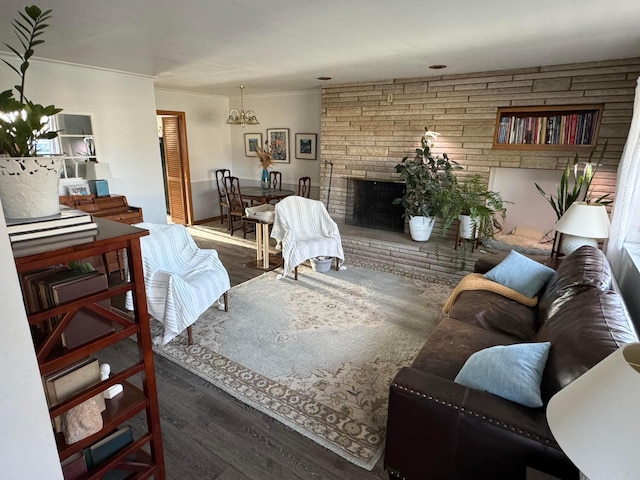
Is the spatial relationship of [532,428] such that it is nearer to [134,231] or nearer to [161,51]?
[134,231]

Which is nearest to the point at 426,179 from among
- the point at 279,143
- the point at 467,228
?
the point at 467,228

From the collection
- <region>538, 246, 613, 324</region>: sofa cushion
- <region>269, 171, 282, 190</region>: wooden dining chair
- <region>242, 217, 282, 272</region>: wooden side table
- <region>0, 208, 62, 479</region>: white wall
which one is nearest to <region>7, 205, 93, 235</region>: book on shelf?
<region>0, 208, 62, 479</region>: white wall

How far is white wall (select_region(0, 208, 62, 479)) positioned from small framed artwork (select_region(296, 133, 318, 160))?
5.56m

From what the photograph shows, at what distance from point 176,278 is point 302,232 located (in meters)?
1.99

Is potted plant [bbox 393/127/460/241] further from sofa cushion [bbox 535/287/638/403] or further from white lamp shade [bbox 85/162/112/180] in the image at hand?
white lamp shade [bbox 85/162/112/180]

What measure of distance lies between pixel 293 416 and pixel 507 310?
1599mm

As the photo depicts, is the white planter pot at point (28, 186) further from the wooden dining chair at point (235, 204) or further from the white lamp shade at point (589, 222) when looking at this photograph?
the wooden dining chair at point (235, 204)

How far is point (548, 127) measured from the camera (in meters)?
4.01

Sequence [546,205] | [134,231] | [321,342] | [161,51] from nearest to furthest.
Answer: [134,231], [321,342], [161,51], [546,205]

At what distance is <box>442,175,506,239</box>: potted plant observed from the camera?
420cm

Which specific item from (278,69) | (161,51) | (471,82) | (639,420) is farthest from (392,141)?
(639,420)

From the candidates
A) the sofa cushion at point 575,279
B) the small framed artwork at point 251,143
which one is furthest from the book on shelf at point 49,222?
the small framed artwork at point 251,143

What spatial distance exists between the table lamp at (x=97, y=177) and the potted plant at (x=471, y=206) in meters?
4.11

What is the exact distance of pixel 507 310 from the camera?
96.3 inches
